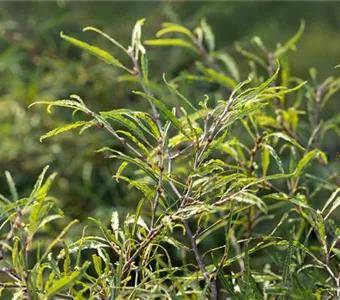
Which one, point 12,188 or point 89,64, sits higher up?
point 12,188

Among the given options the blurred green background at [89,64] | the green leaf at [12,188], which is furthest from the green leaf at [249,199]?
the blurred green background at [89,64]

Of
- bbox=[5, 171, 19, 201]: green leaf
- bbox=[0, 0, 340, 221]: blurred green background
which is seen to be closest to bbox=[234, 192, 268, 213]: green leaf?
bbox=[5, 171, 19, 201]: green leaf

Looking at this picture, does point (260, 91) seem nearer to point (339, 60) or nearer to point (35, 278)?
point (35, 278)

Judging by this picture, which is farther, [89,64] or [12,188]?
[89,64]

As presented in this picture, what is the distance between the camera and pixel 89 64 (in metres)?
1.37

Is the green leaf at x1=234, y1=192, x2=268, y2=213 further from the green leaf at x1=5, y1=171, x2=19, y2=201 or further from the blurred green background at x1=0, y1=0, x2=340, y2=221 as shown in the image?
the blurred green background at x1=0, y1=0, x2=340, y2=221

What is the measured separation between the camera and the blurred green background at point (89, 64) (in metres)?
1.22

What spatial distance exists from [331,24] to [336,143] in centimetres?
31

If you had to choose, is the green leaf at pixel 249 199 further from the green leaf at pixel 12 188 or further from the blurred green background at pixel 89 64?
the blurred green background at pixel 89 64

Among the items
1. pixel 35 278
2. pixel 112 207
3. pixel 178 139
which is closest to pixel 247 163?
pixel 178 139

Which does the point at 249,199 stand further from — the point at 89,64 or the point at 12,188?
the point at 89,64

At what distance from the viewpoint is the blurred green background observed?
122 cm

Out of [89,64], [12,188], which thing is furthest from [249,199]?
[89,64]

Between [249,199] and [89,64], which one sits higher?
[249,199]
